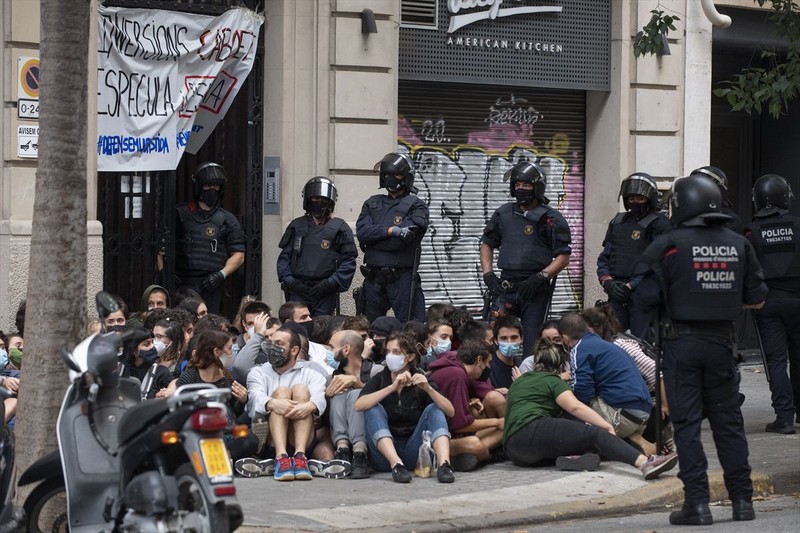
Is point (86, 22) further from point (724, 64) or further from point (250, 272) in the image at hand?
point (724, 64)

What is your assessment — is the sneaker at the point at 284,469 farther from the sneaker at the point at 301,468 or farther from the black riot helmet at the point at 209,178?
the black riot helmet at the point at 209,178

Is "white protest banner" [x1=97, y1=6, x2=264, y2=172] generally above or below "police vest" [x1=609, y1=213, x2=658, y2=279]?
above

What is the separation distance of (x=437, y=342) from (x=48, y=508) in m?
4.20

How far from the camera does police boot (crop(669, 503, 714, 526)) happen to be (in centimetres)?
796

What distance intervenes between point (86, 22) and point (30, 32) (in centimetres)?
497

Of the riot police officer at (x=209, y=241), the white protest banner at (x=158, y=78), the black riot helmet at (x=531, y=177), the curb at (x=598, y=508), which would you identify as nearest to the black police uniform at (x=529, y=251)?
the black riot helmet at (x=531, y=177)

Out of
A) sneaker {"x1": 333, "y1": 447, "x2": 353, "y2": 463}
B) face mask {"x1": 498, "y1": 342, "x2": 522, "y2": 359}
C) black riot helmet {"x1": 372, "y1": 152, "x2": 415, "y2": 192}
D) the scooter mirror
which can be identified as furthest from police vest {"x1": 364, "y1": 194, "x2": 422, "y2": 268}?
the scooter mirror

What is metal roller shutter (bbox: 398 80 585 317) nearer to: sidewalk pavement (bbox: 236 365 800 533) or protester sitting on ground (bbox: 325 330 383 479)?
protester sitting on ground (bbox: 325 330 383 479)

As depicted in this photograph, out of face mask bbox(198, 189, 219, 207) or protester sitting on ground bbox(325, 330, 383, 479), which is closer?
protester sitting on ground bbox(325, 330, 383, 479)

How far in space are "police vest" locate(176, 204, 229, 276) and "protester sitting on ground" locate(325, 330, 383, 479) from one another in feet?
9.56

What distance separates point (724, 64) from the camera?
17.5m

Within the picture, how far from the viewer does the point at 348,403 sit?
962 cm

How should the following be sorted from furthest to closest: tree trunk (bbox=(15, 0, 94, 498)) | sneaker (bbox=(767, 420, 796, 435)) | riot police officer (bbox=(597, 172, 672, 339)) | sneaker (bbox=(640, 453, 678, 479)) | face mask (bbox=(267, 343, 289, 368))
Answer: riot police officer (bbox=(597, 172, 672, 339))
sneaker (bbox=(767, 420, 796, 435))
face mask (bbox=(267, 343, 289, 368))
sneaker (bbox=(640, 453, 678, 479))
tree trunk (bbox=(15, 0, 94, 498))

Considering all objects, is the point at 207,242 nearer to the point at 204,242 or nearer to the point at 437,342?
the point at 204,242
